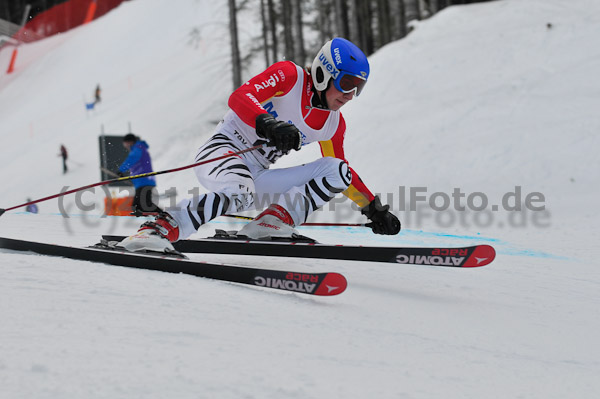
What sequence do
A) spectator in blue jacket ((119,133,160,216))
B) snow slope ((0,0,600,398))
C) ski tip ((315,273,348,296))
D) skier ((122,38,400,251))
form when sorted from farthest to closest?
spectator in blue jacket ((119,133,160,216)), skier ((122,38,400,251)), ski tip ((315,273,348,296)), snow slope ((0,0,600,398))

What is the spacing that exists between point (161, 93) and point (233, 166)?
2909cm

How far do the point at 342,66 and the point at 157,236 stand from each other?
1.42 meters

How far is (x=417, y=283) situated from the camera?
125 inches

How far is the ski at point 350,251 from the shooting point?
2867mm

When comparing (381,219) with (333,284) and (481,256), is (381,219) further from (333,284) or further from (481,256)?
(333,284)

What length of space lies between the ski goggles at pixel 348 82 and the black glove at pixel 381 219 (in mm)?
824

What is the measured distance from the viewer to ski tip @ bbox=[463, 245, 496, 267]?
2832 millimetres

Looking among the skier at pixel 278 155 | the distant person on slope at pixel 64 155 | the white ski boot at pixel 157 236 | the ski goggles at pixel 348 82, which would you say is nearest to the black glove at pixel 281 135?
the skier at pixel 278 155

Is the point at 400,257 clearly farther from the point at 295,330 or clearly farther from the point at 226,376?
the point at 226,376

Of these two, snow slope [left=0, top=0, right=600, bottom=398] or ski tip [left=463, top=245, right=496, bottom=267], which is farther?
ski tip [left=463, top=245, right=496, bottom=267]

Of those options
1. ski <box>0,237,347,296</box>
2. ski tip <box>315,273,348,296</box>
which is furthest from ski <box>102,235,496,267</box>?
ski tip <box>315,273,348,296</box>

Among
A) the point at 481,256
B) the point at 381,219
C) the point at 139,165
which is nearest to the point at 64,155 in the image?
the point at 139,165

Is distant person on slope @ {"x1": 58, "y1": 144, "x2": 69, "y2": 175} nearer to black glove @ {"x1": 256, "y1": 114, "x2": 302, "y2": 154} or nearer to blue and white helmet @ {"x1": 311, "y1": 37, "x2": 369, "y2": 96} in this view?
blue and white helmet @ {"x1": 311, "y1": 37, "x2": 369, "y2": 96}

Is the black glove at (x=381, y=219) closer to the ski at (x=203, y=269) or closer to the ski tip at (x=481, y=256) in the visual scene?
the ski tip at (x=481, y=256)
